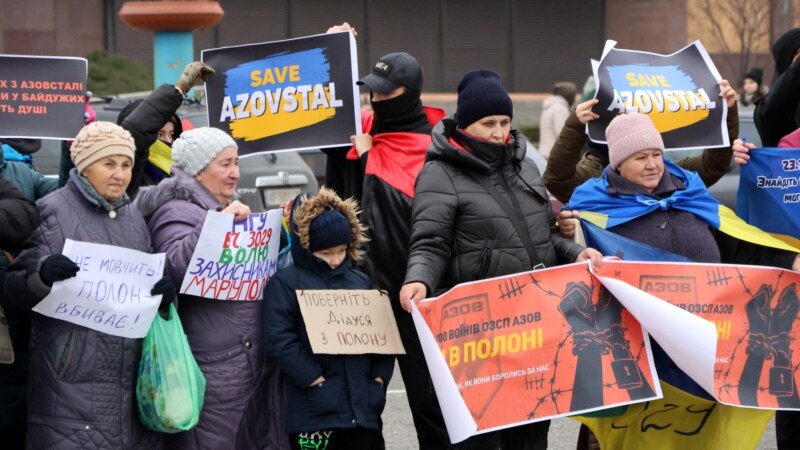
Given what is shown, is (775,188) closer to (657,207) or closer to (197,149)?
(657,207)

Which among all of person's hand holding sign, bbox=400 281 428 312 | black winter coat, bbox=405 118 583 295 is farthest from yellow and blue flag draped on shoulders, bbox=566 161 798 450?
person's hand holding sign, bbox=400 281 428 312

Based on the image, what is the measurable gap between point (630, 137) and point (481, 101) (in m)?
0.67

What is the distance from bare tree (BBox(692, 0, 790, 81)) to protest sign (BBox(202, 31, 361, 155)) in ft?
72.8

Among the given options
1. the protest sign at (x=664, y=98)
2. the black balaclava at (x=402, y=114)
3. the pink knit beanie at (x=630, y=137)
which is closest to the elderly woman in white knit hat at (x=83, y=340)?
the black balaclava at (x=402, y=114)

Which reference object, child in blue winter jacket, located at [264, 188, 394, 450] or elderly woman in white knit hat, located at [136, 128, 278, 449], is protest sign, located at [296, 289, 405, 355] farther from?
elderly woman in white knit hat, located at [136, 128, 278, 449]

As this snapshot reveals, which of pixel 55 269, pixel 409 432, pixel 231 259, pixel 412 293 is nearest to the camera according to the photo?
pixel 55 269

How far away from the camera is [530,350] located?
5523 millimetres

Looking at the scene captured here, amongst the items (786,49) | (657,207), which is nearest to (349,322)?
(657,207)

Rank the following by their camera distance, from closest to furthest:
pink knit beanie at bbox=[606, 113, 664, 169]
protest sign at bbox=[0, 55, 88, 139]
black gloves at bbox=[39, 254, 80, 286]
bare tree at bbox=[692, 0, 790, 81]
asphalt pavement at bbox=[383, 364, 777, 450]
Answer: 1. black gloves at bbox=[39, 254, 80, 286]
2. pink knit beanie at bbox=[606, 113, 664, 169]
3. protest sign at bbox=[0, 55, 88, 139]
4. asphalt pavement at bbox=[383, 364, 777, 450]
5. bare tree at bbox=[692, 0, 790, 81]

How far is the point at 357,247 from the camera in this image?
19.3 ft

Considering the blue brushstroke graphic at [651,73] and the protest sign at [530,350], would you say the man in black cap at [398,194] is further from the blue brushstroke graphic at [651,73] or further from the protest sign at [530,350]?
the blue brushstroke graphic at [651,73]

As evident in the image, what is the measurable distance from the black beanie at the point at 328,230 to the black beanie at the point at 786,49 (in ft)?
9.08

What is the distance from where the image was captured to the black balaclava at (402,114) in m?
6.16

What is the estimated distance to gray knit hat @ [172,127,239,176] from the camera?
5.67 m
